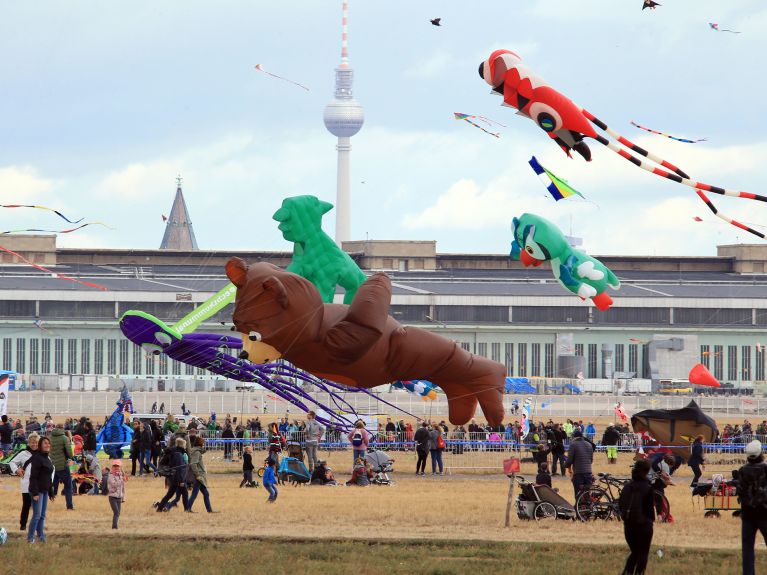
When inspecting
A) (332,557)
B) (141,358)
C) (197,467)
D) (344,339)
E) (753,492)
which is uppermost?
(141,358)

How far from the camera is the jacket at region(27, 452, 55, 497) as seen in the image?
21.8 metres

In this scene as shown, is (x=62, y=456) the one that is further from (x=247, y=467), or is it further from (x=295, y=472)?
(x=295, y=472)

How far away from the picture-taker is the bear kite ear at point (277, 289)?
17.8 metres

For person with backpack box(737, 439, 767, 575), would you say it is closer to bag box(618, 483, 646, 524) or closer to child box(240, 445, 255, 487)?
bag box(618, 483, 646, 524)

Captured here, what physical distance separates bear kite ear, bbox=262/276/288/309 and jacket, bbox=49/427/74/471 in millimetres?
10162

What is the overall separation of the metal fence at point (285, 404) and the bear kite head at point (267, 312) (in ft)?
157

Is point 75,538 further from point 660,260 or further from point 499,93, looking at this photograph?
point 660,260

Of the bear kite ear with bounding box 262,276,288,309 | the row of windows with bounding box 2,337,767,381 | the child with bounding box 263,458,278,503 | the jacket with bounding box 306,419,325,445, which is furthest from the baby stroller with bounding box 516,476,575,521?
the row of windows with bounding box 2,337,767,381

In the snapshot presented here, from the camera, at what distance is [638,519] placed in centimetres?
1770

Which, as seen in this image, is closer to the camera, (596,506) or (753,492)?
(753,492)

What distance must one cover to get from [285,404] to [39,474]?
48765 millimetres

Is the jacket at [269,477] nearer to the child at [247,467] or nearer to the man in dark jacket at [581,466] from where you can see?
the child at [247,467]

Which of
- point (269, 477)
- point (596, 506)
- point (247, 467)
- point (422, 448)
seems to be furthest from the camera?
point (422, 448)

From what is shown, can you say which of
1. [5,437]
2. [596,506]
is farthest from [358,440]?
[596,506]
